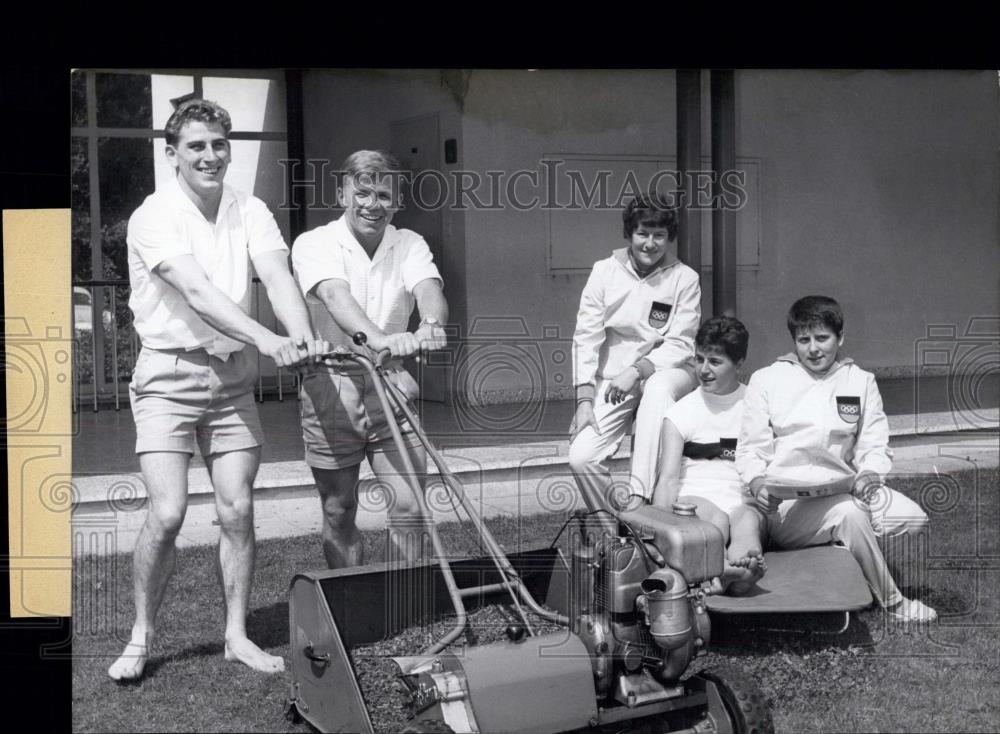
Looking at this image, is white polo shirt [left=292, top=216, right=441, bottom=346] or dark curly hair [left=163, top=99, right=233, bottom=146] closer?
dark curly hair [left=163, top=99, right=233, bottom=146]

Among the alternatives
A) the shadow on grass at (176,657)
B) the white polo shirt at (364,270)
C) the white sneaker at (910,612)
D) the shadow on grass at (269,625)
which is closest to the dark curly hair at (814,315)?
the white sneaker at (910,612)

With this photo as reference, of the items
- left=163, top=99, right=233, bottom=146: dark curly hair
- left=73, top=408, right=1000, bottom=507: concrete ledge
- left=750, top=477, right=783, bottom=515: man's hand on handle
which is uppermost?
left=163, top=99, right=233, bottom=146: dark curly hair

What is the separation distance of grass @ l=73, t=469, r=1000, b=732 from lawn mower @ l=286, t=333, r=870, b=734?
0.46m

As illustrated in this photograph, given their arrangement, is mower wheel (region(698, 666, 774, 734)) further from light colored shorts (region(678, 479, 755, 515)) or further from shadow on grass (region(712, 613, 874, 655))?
light colored shorts (region(678, 479, 755, 515))

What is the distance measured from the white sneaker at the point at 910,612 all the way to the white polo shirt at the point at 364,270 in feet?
7.12

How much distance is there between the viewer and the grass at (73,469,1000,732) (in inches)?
151

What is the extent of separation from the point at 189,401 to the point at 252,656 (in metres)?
0.91

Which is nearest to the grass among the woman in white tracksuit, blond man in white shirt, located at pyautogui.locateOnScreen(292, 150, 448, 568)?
blond man in white shirt, located at pyautogui.locateOnScreen(292, 150, 448, 568)

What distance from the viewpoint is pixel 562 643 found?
3176mm

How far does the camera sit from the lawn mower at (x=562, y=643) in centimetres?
307

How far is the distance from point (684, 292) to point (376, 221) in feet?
3.98

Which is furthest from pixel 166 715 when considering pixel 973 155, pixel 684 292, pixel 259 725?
pixel 973 155

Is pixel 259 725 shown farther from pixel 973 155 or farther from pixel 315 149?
pixel 973 155

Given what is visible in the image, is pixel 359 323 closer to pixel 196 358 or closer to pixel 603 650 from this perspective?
pixel 196 358
